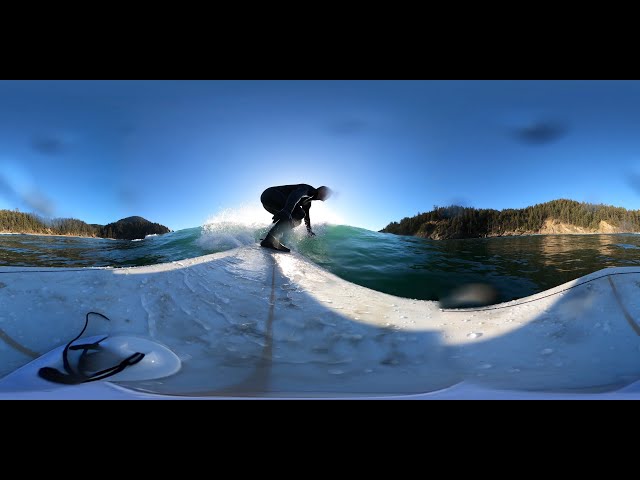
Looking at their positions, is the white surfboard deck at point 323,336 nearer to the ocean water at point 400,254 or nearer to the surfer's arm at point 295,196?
the surfer's arm at point 295,196

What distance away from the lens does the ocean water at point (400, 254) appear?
4359mm

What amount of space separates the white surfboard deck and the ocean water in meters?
1.80

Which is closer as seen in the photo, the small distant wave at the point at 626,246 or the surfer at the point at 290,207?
the surfer at the point at 290,207

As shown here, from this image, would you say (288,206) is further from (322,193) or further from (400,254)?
(400,254)

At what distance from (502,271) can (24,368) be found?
6272 mm

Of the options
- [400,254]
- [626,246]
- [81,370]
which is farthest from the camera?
[400,254]

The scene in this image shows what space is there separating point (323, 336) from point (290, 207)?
2322 mm

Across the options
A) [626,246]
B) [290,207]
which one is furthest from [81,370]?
[626,246]

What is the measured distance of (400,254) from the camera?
5215mm

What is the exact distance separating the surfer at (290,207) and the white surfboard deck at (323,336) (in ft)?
5.40

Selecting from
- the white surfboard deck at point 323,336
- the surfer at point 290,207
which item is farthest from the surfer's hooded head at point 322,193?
the white surfboard deck at point 323,336

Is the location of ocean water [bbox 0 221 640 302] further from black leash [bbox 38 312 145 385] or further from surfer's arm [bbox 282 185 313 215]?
black leash [bbox 38 312 145 385]

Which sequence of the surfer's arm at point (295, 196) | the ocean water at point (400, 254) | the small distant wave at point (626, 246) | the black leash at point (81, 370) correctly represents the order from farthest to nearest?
1. the small distant wave at point (626, 246)
2. the ocean water at point (400, 254)
3. the surfer's arm at point (295, 196)
4. the black leash at point (81, 370)

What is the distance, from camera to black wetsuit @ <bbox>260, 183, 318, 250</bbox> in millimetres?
3727
